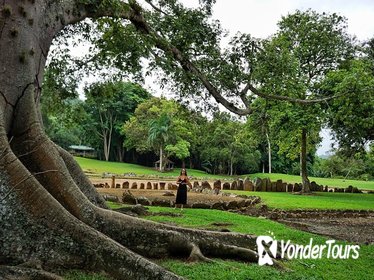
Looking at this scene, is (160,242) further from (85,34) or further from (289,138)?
(289,138)

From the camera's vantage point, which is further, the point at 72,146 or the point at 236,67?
the point at 72,146

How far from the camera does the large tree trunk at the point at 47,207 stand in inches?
205

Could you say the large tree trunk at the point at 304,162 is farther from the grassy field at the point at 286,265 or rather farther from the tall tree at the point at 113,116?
the tall tree at the point at 113,116

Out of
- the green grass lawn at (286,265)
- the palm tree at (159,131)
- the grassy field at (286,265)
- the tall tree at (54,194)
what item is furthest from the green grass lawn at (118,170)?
the tall tree at (54,194)

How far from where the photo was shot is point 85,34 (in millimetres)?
12648

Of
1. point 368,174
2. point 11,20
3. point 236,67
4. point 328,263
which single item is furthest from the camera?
point 368,174

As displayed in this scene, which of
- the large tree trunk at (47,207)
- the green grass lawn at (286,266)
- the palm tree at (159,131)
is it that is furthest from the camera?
the palm tree at (159,131)

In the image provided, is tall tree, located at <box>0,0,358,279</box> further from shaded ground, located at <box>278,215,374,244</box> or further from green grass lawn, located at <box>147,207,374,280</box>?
shaded ground, located at <box>278,215,374,244</box>

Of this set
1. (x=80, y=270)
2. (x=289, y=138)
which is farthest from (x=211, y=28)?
(x=289, y=138)

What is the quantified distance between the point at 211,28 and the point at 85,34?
404 centimetres

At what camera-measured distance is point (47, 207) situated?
17.7 ft

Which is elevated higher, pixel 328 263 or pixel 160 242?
pixel 160 242

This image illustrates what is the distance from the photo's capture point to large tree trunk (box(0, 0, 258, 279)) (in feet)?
17.0

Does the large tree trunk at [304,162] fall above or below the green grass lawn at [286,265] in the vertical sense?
above
